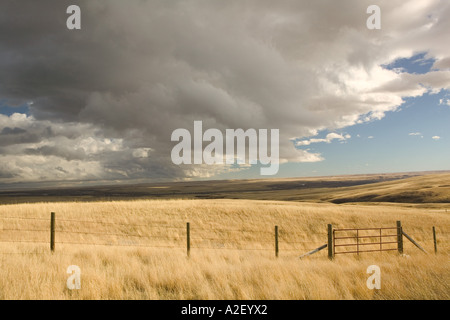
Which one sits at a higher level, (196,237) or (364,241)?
(196,237)

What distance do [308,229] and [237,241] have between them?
8619 millimetres

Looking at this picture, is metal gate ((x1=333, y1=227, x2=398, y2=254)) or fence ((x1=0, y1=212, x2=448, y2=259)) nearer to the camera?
metal gate ((x1=333, y1=227, x2=398, y2=254))

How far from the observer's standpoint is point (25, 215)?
2922 centimetres

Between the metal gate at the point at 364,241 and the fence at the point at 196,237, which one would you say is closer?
the metal gate at the point at 364,241

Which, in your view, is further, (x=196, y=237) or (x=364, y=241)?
(x=364, y=241)
